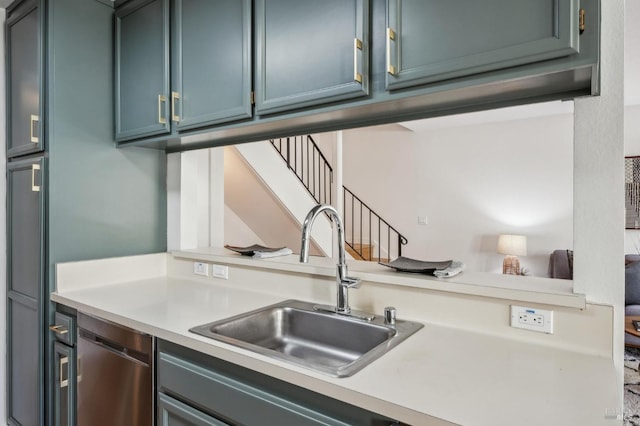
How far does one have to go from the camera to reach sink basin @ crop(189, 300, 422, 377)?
134 centimetres

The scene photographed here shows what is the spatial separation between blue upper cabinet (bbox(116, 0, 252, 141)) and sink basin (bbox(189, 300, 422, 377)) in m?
0.81

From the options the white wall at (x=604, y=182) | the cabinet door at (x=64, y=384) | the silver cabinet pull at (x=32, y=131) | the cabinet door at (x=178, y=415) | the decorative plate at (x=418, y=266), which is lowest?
the cabinet door at (x=64, y=384)

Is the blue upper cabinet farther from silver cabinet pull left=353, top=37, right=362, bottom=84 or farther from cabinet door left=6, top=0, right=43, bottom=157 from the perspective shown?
silver cabinet pull left=353, top=37, right=362, bottom=84

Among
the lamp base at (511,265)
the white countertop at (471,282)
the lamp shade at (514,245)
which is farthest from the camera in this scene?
the lamp base at (511,265)

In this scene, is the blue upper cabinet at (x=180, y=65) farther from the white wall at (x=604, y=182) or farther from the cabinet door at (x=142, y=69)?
the white wall at (x=604, y=182)

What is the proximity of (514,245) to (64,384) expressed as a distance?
178 inches

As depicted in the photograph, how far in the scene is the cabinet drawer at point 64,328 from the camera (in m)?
1.78

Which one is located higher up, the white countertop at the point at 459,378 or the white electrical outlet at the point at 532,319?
→ the white electrical outlet at the point at 532,319

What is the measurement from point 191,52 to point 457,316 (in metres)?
1.57

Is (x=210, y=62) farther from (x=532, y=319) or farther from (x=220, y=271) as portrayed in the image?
(x=532, y=319)

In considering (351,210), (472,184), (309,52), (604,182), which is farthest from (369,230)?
(604,182)

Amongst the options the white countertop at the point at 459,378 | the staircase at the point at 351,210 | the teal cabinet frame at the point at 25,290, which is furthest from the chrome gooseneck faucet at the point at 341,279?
the staircase at the point at 351,210

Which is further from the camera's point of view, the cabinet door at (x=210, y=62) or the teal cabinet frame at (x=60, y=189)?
the teal cabinet frame at (x=60, y=189)

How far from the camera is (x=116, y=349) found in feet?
5.07
